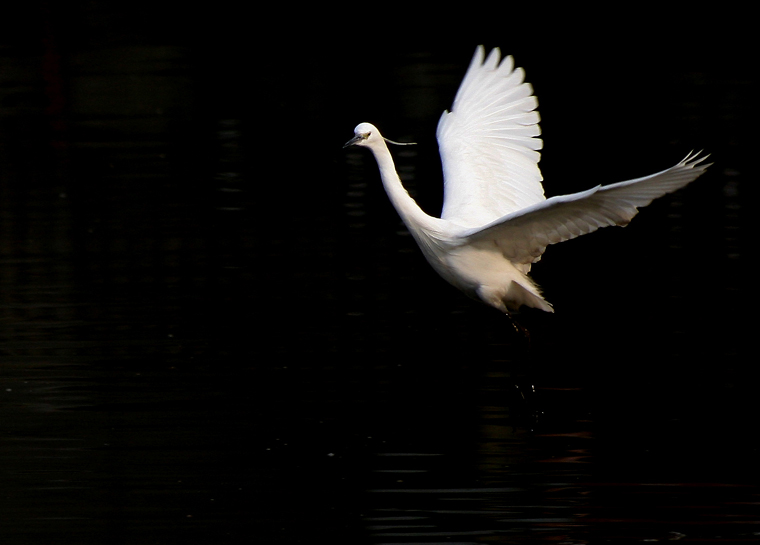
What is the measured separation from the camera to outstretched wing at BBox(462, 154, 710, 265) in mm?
7223

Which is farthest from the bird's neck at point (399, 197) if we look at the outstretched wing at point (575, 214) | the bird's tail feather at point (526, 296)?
the bird's tail feather at point (526, 296)

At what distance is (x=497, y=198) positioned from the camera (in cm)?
953

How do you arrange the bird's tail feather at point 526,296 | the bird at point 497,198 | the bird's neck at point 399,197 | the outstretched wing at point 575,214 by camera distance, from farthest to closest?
the bird's tail feather at point 526,296 < the bird's neck at point 399,197 < the bird at point 497,198 < the outstretched wing at point 575,214

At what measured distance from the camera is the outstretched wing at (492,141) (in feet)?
31.6

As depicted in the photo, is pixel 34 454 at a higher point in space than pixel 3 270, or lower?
lower

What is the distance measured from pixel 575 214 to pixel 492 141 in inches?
87.8

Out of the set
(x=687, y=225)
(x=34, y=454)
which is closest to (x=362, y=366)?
(x=34, y=454)

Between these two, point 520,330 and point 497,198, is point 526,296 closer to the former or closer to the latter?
point 520,330

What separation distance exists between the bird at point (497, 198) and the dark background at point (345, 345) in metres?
0.63

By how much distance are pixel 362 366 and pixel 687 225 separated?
182 inches

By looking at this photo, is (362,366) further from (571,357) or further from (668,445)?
(668,445)

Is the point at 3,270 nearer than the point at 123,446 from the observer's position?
No

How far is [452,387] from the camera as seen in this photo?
8664 millimetres

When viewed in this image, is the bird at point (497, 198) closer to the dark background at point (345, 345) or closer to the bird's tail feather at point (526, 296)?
the bird's tail feather at point (526, 296)
